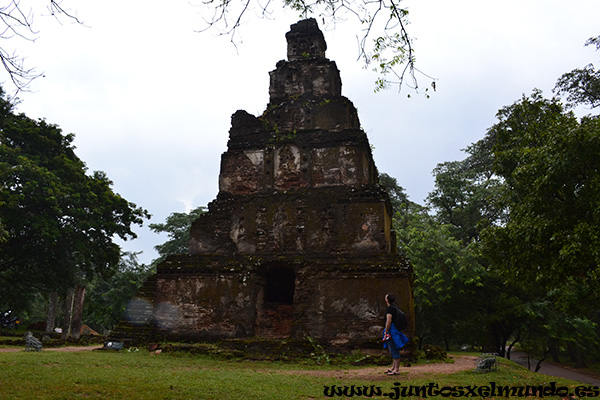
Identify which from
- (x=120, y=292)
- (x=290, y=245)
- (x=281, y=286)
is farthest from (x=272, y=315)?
(x=120, y=292)

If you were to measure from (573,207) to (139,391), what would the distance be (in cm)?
873

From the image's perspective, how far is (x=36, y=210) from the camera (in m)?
20.4

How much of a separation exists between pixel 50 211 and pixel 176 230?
48.6 ft

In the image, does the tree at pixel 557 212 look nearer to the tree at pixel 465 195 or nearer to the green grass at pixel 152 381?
the green grass at pixel 152 381

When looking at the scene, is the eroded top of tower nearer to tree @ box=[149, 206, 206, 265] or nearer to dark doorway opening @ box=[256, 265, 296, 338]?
dark doorway opening @ box=[256, 265, 296, 338]

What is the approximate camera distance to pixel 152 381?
6.64 metres

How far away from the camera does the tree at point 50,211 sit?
765 inches

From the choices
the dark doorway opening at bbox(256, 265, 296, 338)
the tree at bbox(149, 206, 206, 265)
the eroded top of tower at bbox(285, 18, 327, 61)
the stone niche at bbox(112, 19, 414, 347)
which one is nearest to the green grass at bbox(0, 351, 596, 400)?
the stone niche at bbox(112, 19, 414, 347)

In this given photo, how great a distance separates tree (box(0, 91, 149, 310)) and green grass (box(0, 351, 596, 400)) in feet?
40.6

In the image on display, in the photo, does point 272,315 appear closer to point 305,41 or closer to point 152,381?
point 152,381

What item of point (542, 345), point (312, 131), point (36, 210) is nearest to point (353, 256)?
point (312, 131)

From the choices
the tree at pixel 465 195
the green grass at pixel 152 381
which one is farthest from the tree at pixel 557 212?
the tree at pixel 465 195

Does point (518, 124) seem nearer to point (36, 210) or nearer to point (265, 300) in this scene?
point (265, 300)

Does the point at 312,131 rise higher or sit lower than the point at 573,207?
higher
